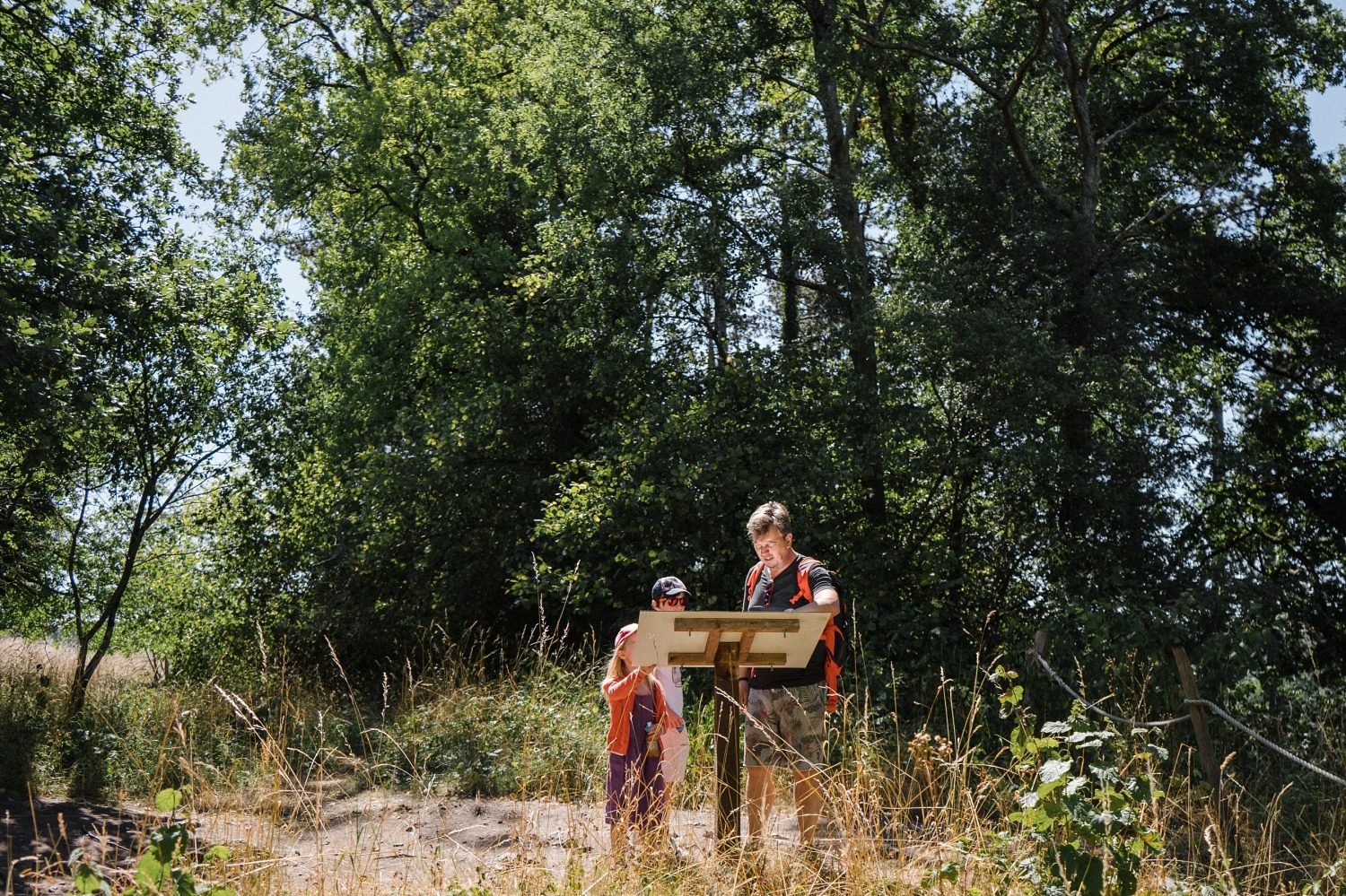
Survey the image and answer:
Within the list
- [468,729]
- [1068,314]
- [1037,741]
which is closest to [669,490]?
[468,729]

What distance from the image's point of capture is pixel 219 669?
43.6ft

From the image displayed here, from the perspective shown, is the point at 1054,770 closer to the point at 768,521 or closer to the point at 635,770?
the point at 768,521

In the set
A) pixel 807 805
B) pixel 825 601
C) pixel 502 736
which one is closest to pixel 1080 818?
pixel 825 601

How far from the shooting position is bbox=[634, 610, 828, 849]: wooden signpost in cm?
413

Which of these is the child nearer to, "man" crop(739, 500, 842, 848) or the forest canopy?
"man" crop(739, 500, 842, 848)

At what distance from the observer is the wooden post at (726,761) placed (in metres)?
4.54

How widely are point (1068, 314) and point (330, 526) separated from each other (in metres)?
8.65

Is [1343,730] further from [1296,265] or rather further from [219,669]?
[219,669]

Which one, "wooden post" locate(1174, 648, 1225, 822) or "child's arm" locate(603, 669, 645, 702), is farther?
"wooden post" locate(1174, 648, 1225, 822)

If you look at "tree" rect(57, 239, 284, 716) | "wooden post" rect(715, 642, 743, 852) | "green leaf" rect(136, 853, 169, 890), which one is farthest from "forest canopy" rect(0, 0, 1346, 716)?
"green leaf" rect(136, 853, 169, 890)

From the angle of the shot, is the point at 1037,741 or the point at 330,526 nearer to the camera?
the point at 1037,741

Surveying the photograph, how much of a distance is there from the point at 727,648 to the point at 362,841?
12.1 feet

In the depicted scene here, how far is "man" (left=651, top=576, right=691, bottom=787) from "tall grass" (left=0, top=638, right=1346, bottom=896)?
421mm

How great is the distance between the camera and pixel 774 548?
17.5 ft
